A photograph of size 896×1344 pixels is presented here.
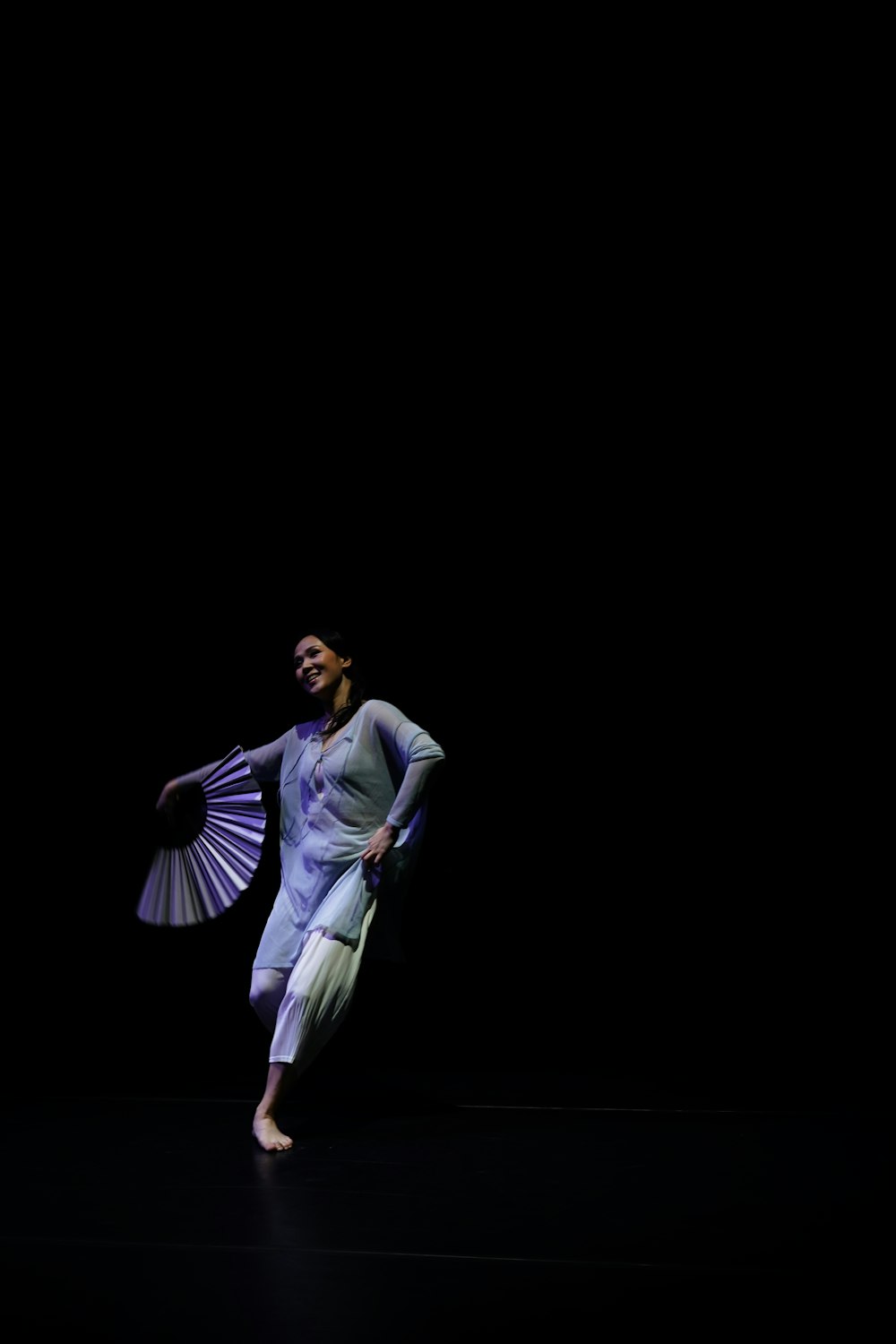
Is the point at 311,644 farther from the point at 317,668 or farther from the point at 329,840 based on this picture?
the point at 329,840

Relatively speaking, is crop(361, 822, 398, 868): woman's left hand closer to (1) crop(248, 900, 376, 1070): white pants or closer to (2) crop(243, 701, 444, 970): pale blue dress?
(2) crop(243, 701, 444, 970): pale blue dress

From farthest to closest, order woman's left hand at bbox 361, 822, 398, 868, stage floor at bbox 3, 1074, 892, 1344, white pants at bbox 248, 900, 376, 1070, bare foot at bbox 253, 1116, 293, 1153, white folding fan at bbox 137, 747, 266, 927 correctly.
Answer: white folding fan at bbox 137, 747, 266, 927 → woman's left hand at bbox 361, 822, 398, 868 → white pants at bbox 248, 900, 376, 1070 → bare foot at bbox 253, 1116, 293, 1153 → stage floor at bbox 3, 1074, 892, 1344

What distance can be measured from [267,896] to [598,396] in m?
2.08

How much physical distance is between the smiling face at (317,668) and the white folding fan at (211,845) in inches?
12.3

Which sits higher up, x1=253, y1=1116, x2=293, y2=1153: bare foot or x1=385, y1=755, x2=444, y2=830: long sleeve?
x1=385, y1=755, x2=444, y2=830: long sleeve

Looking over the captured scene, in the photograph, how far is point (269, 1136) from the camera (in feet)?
8.83

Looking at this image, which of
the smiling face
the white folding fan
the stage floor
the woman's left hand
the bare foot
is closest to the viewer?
the stage floor

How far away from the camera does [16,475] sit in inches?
178

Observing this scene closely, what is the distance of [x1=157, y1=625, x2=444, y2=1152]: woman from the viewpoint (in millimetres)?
2848

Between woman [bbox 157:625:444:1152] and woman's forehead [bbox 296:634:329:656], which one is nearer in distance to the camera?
woman [bbox 157:625:444:1152]

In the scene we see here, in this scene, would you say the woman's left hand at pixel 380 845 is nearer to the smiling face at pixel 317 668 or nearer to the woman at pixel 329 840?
the woman at pixel 329 840

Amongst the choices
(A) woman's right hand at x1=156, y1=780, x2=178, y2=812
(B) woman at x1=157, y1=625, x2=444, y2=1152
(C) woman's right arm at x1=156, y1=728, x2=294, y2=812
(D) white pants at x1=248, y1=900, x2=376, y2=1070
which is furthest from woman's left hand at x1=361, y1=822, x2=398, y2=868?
(A) woman's right hand at x1=156, y1=780, x2=178, y2=812

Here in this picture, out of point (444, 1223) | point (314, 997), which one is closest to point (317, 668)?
point (314, 997)

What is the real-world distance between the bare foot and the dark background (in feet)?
3.85
